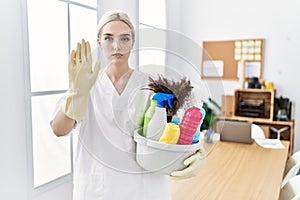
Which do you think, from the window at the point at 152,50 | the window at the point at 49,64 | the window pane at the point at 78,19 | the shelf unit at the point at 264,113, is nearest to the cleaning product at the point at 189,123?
the window at the point at 152,50

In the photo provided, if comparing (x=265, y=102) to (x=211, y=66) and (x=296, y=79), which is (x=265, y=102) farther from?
(x=211, y=66)

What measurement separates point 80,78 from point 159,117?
0.23 m

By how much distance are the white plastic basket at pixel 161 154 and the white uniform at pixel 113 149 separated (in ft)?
0.14

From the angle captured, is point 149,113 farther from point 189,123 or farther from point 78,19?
point 78,19

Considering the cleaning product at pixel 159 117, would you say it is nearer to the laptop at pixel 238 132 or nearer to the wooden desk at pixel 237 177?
the wooden desk at pixel 237 177

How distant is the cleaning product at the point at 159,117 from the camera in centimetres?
66

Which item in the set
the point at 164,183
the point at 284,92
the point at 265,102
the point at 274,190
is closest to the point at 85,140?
the point at 164,183

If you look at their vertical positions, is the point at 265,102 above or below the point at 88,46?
below

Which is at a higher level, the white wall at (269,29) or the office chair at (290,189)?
the white wall at (269,29)

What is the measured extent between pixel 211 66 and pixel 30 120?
45.1 inches

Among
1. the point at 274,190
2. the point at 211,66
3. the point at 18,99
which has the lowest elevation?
the point at 274,190

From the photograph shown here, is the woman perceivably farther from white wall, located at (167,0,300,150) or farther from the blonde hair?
white wall, located at (167,0,300,150)

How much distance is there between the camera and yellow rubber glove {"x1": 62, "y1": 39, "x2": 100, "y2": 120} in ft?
2.22

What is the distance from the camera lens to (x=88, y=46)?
68 centimetres
